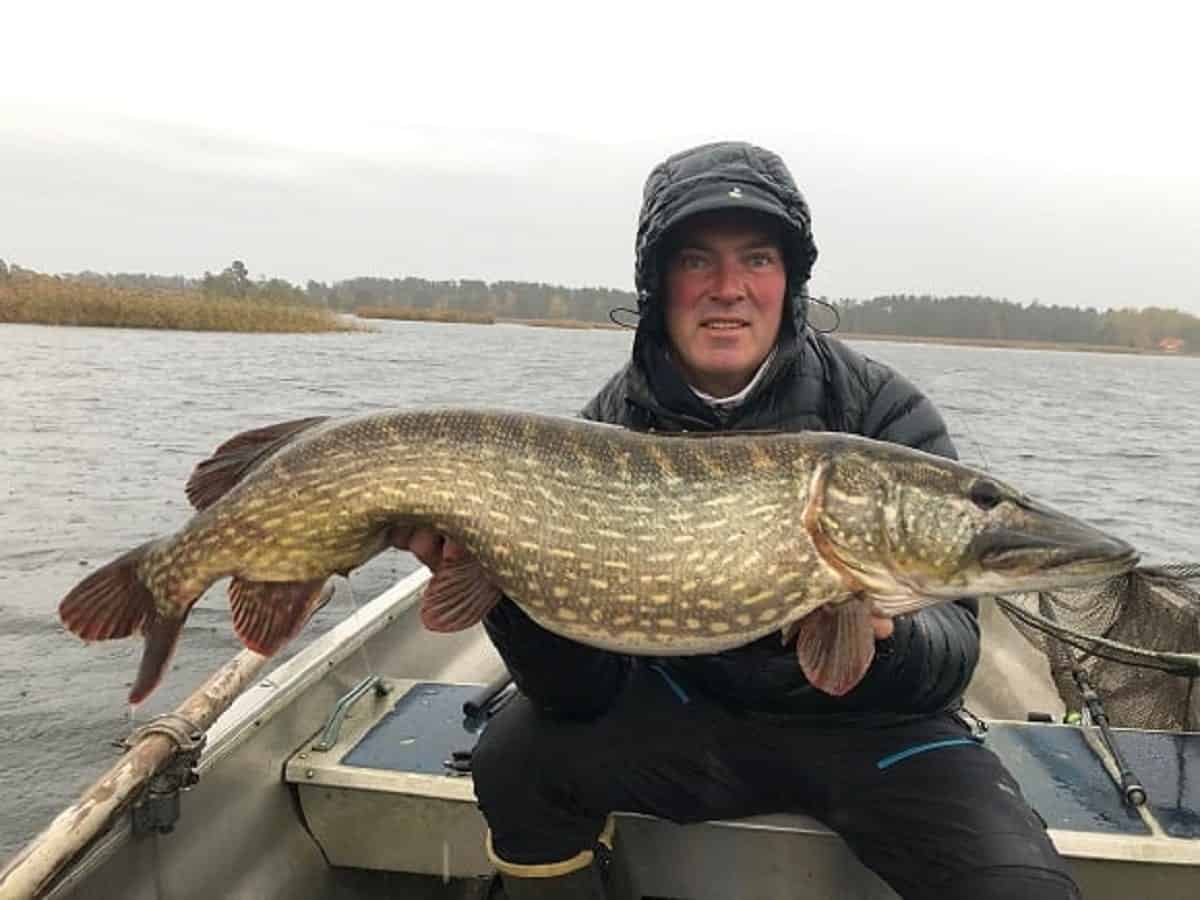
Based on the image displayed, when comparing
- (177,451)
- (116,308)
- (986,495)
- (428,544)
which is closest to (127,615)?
(428,544)

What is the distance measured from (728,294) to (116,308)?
2782cm

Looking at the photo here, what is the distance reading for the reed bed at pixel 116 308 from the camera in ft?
86.0

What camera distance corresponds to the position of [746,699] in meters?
2.16

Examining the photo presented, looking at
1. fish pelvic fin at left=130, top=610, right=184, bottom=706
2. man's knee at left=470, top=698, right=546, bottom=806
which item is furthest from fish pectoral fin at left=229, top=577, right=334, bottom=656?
man's knee at left=470, top=698, right=546, bottom=806

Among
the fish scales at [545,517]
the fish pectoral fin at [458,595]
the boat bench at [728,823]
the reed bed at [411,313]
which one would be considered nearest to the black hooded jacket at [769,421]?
the fish pectoral fin at [458,595]

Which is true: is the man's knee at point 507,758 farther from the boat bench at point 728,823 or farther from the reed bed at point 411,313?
the reed bed at point 411,313

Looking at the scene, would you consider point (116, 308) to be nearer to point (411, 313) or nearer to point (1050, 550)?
point (411, 313)

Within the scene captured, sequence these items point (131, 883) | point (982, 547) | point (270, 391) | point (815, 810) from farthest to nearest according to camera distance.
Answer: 1. point (270, 391)
2. point (815, 810)
3. point (131, 883)
4. point (982, 547)

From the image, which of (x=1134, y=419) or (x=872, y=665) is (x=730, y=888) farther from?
(x=1134, y=419)

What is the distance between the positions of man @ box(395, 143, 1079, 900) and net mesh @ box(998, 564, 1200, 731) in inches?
41.2

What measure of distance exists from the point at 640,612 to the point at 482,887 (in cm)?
116

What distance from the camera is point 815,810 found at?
212 centimetres

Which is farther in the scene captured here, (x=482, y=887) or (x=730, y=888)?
(x=482, y=887)

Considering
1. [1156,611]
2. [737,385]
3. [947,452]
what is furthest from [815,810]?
[1156,611]
